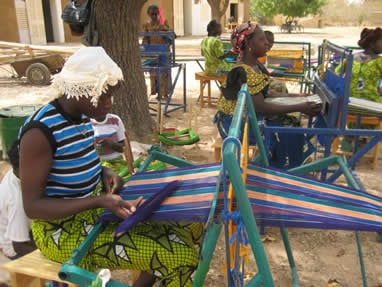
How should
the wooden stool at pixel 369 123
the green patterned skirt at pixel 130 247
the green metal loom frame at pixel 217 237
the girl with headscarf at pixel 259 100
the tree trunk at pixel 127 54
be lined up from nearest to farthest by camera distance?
the green metal loom frame at pixel 217 237, the green patterned skirt at pixel 130 247, the girl with headscarf at pixel 259 100, the wooden stool at pixel 369 123, the tree trunk at pixel 127 54

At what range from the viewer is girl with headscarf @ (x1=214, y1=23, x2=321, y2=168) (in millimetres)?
3131

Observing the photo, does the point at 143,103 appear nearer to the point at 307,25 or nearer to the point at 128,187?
the point at 128,187

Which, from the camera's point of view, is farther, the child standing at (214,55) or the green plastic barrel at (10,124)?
the child standing at (214,55)

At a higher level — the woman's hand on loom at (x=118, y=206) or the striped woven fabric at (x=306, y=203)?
the woman's hand on loom at (x=118, y=206)

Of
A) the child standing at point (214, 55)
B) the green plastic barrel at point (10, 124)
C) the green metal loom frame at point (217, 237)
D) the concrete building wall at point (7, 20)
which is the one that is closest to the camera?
the green metal loom frame at point (217, 237)

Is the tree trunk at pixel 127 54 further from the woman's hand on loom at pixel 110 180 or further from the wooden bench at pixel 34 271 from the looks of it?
the wooden bench at pixel 34 271

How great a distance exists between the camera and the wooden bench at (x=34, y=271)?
1721mm

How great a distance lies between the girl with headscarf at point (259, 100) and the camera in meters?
3.13

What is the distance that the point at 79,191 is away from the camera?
174 cm

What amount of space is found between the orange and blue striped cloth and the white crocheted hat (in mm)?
524

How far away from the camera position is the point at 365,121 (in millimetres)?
4277

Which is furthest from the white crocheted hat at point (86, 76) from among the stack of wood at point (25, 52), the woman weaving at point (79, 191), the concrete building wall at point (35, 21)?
the concrete building wall at point (35, 21)

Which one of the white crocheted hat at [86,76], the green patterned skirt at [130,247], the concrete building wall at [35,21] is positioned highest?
the concrete building wall at [35,21]

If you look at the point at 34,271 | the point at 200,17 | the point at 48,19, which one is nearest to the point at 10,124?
the point at 34,271
